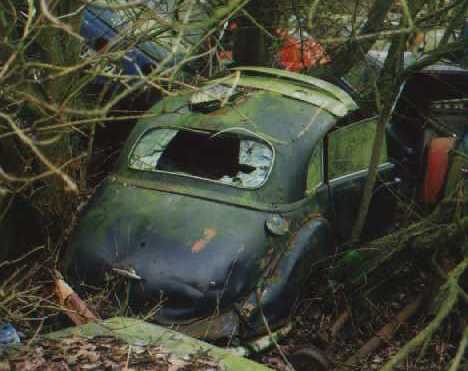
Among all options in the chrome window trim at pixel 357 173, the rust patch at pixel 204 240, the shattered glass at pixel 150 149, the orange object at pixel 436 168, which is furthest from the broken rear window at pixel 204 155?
the orange object at pixel 436 168

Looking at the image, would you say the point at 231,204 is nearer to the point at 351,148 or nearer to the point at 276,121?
the point at 276,121

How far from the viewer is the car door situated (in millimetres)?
5918

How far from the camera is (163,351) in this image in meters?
3.66

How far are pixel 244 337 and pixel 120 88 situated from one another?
335 centimetres

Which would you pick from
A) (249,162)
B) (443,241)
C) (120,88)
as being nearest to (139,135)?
(249,162)

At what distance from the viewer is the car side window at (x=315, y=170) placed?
5628 millimetres

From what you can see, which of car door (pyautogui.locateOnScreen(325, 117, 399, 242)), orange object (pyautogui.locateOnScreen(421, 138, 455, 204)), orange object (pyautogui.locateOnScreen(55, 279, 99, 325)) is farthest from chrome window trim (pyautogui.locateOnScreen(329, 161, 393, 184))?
orange object (pyautogui.locateOnScreen(55, 279, 99, 325))

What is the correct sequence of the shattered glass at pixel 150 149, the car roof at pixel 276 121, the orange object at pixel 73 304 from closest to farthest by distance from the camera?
1. the orange object at pixel 73 304
2. the car roof at pixel 276 121
3. the shattered glass at pixel 150 149

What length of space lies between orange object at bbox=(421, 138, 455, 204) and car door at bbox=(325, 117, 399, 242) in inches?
27.2

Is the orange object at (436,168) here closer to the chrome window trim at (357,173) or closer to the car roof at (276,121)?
the chrome window trim at (357,173)

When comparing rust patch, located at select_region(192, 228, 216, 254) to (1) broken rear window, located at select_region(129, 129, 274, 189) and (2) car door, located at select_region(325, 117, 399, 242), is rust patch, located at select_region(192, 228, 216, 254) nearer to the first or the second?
(1) broken rear window, located at select_region(129, 129, 274, 189)

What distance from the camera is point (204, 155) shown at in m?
5.78

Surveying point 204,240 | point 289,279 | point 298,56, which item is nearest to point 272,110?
point 204,240

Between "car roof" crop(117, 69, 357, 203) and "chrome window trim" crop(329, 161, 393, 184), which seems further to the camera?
"chrome window trim" crop(329, 161, 393, 184)
